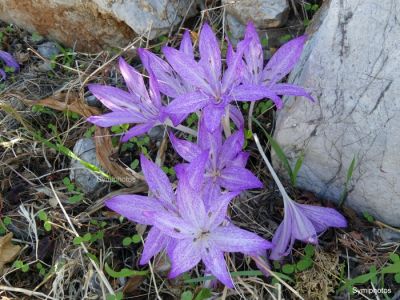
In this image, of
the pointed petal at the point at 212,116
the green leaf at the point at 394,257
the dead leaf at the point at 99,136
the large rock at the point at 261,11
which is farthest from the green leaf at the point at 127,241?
the large rock at the point at 261,11

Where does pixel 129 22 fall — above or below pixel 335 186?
above

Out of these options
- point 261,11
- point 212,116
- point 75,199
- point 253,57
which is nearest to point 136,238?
point 75,199

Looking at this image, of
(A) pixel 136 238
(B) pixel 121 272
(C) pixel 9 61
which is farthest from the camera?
(C) pixel 9 61

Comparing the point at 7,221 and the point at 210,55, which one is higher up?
the point at 210,55

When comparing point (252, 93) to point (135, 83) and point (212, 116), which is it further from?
point (135, 83)

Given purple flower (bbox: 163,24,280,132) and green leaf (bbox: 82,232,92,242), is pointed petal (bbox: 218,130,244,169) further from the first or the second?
green leaf (bbox: 82,232,92,242)

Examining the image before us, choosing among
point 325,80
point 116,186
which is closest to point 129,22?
point 116,186

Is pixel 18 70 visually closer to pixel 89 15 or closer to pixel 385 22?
pixel 89 15
